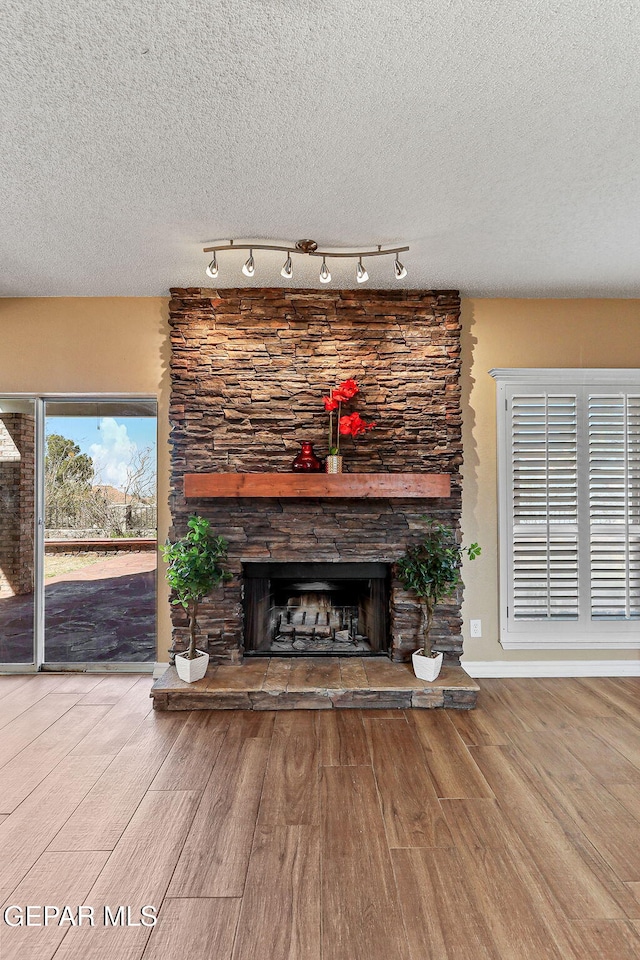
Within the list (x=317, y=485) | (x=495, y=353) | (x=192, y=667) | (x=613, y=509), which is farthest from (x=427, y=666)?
(x=495, y=353)

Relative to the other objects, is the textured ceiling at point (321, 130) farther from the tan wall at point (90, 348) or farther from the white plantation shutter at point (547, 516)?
the white plantation shutter at point (547, 516)

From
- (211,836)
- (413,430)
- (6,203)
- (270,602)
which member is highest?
(6,203)

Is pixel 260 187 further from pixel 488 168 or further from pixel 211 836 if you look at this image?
pixel 211 836

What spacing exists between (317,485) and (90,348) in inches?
75.9

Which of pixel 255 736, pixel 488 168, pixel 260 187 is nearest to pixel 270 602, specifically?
pixel 255 736

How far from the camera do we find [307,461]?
369 cm

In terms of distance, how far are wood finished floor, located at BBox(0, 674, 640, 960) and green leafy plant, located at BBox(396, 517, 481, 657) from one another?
658 millimetres

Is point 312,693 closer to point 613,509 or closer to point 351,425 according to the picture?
point 351,425

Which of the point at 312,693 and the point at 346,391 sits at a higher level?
the point at 346,391

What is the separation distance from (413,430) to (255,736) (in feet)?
6.93

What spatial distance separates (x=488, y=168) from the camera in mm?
2420

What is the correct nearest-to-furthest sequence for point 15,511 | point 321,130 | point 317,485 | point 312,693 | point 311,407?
point 321,130 < point 312,693 < point 317,485 < point 311,407 < point 15,511

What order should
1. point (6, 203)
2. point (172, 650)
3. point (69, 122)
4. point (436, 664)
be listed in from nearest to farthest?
1. point (69, 122)
2. point (6, 203)
3. point (436, 664)
4. point (172, 650)

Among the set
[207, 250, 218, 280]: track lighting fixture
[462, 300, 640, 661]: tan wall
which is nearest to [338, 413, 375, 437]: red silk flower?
[462, 300, 640, 661]: tan wall
